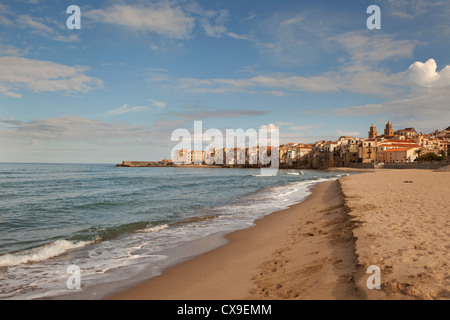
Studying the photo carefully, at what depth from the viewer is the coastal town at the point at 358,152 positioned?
266 feet

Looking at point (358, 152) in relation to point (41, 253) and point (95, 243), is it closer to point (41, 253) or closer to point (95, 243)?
point (95, 243)

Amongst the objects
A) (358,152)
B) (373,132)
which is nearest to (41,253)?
(358,152)

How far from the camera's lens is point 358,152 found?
94875 mm

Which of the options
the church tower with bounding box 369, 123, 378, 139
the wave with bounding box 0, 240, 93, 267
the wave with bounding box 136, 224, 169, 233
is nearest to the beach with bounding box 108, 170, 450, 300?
the wave with bounding box 136, 224, 169, 233

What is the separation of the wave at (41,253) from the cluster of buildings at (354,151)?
88.5 m

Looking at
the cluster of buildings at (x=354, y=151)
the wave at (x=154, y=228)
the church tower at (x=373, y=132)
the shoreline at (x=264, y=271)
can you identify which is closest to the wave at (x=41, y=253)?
the wave at (x=154, y=228)

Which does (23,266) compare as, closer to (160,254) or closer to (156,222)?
(160,254)

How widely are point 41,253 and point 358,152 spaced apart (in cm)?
10298

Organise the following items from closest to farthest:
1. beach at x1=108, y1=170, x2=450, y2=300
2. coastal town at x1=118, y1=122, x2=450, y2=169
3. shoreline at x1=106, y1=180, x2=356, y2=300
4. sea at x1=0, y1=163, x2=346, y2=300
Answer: beach at x1=108, y1=170, x2=450, y2=300
shoreline at x1=106, y1=180, x2=356, y2=300
sea at x1=0, y1=163, x2=346, y2=300
coastal town at x1=118, y1=122, x2=450, y2=169

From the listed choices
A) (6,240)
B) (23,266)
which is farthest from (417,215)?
(6,240)

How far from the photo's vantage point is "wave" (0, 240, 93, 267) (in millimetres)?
6926

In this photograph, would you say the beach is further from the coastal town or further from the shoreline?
the coastal town
